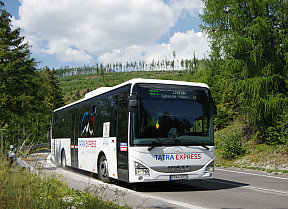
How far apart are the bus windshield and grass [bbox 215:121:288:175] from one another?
6556mm

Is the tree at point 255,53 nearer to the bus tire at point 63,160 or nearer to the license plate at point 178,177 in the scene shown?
the bus tire at point 63,160

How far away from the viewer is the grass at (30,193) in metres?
4.68

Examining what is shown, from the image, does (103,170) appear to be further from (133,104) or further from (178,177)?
(133,104)

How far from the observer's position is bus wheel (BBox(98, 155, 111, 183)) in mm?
11203

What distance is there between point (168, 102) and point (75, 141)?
7019mm

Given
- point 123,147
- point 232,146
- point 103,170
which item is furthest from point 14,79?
point 123,147

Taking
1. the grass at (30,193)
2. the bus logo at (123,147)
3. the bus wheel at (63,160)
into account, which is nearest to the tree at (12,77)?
the bus wheel at (63,160)

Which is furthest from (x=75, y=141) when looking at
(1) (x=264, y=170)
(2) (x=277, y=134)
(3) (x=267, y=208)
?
(2) (x=277, y=134)

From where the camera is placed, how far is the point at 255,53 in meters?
19.7

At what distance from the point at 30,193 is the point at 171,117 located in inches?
212

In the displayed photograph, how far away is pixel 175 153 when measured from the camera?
9.45m

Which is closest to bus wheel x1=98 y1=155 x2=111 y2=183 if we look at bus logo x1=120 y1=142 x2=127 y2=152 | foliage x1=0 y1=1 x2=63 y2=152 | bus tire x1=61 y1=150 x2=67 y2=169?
bus logo x1=120 y1=142 x2=127 y2=152

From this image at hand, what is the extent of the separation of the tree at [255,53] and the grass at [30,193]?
15.2 meters

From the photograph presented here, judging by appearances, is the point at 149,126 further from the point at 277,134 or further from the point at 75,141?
the point at 277,134
